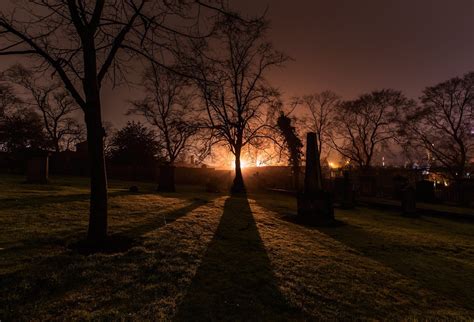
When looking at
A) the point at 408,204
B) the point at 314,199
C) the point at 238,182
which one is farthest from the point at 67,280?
the point at 238,182

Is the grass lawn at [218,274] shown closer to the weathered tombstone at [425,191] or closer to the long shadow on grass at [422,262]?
the long shadow on grass at [422,262]

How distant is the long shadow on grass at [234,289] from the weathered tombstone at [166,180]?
37.6 ft

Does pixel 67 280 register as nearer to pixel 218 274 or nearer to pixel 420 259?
pixel 218 274

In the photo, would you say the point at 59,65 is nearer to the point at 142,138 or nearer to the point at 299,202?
the point at 299,202

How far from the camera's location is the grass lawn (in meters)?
2.83

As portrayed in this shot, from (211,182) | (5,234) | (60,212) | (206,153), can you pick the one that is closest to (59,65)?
(5,234)

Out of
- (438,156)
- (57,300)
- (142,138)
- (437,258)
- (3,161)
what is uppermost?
(142,138)

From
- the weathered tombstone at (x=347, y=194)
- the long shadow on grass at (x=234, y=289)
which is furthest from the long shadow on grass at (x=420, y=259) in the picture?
the weathered tombstone at (x=347, y=194)

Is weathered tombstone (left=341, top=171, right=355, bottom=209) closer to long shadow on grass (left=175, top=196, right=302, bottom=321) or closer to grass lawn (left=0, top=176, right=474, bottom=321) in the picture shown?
grass lawn (left=0, top=176, right=474, bottom=321)

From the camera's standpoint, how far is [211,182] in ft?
65.7

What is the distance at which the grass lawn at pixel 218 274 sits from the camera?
2830 mm

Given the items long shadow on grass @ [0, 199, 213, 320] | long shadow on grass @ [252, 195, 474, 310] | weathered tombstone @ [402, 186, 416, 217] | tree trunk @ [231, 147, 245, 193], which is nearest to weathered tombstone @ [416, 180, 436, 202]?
weathered tombstone @ [402, 186, 416, 217]

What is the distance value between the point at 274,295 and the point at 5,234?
4.89 m

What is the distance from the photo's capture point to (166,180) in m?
16.4
